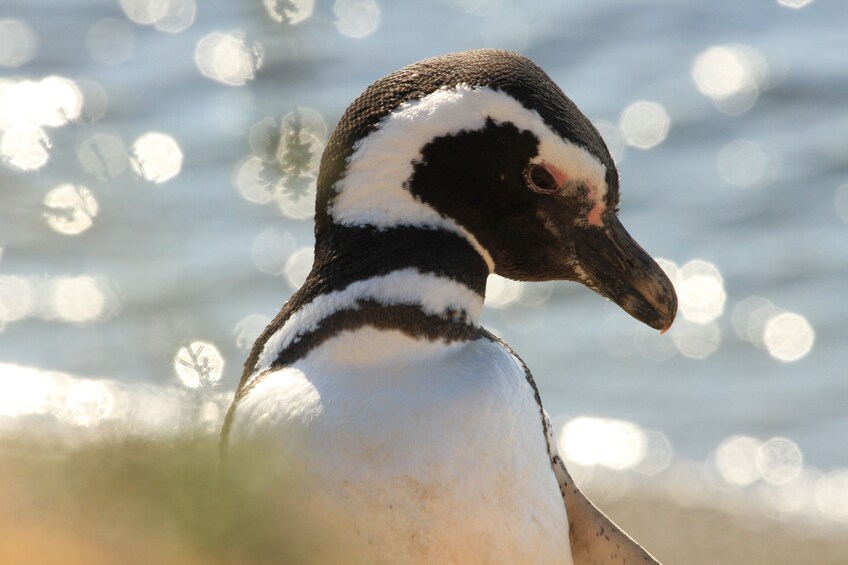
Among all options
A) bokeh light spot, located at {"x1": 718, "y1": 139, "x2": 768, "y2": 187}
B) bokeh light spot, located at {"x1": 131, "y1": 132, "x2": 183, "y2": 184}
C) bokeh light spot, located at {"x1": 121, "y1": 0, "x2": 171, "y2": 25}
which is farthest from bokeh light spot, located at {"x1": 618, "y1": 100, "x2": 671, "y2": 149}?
bokeh light spot, located at {"x1": 121, "y1": 0, "x2": 171, "y2": 25}

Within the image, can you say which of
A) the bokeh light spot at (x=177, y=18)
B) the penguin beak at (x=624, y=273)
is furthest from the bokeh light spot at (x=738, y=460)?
the bokeh light spot at (x=177, y=18)

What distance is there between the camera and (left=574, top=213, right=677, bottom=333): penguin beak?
3.27 metres

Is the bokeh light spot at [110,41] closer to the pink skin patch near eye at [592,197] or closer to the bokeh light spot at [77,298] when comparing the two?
the bokeh light spot at [77,298]

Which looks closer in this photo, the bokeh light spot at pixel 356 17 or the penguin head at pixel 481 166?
the penguin head at pixel 481 166

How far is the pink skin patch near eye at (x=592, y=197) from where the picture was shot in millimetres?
3107

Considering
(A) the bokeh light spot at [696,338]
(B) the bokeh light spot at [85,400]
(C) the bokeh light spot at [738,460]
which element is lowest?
(B) the bokeh light spot at [85,400]

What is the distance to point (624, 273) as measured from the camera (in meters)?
3.30

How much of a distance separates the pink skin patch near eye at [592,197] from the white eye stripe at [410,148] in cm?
3

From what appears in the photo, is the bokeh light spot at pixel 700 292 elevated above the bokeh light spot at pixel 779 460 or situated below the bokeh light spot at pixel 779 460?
above

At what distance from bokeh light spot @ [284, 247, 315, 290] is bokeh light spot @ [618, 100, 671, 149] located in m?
2.88

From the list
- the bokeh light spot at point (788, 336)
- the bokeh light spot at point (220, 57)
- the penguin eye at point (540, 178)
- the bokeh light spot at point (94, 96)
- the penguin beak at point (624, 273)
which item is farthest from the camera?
the bokeh light spot at point (220, 57)

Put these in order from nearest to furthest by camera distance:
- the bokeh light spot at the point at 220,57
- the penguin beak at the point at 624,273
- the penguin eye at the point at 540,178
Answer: the penguin eye at the point at 540,178
the penguin beak at the point at 624,273
the bokeh light spot at the point at 220,57

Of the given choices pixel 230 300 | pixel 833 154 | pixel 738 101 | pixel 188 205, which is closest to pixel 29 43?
pixel 188 205

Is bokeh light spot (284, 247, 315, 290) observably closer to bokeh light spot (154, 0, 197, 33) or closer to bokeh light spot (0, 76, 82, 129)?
bokeh light spot (0, 76, 82, 129)
